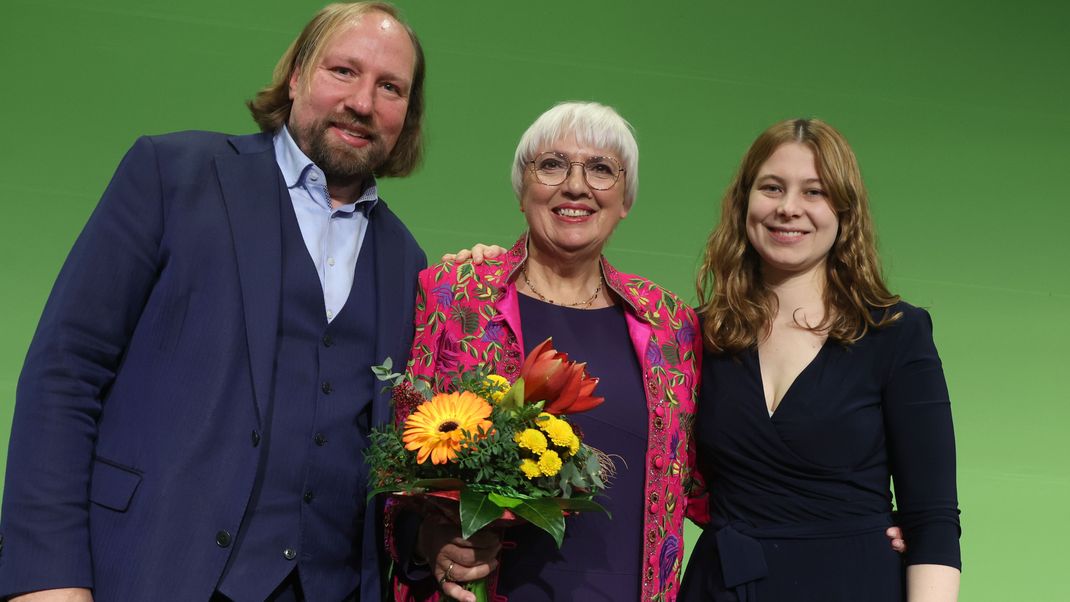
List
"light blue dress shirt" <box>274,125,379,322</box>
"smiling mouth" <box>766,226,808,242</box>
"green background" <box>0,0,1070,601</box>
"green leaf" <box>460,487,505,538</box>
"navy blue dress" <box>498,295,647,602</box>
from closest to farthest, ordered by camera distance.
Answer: "green leaf" <box>460,487,505,538</box> < "light blue dress shirt" <box>274,125,379,322</box> < "navy blue dress" <box>498,295,647,602</box> < "smiling mouth" <box>766,226,808,242</box> < "green background" <box>0,0,1070,601</box>

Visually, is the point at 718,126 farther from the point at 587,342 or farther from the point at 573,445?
the point at 573,445

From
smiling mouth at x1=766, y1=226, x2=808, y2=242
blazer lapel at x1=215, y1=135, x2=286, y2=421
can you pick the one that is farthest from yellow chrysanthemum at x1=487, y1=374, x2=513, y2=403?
smiling mouth at x1=766, y1=226, x2=808, y2=242

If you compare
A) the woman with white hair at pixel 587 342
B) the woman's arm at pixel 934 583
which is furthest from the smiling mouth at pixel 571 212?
the woman's arm at pixel 934 583

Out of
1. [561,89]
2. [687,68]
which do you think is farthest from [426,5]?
[687,68]

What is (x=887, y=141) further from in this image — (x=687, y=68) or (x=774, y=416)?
(x=774, y=416)

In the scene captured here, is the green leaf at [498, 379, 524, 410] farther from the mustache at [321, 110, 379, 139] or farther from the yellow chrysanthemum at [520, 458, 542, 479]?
the mustache at [321, 110, 379, 139]

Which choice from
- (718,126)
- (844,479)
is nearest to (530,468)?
(844,479)

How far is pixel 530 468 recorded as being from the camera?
5.60 feet

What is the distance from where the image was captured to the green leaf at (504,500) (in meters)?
1.69

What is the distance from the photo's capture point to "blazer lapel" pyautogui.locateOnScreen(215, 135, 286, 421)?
5.94ft

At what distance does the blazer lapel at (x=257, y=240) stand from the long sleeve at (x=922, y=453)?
1.13m

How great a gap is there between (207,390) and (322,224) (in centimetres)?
40

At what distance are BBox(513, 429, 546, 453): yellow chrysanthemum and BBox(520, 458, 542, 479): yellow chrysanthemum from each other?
0.8 inches

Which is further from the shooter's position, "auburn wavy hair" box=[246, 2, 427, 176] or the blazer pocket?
"auburn wavy hair" box=[246, 2, 427, 176]
